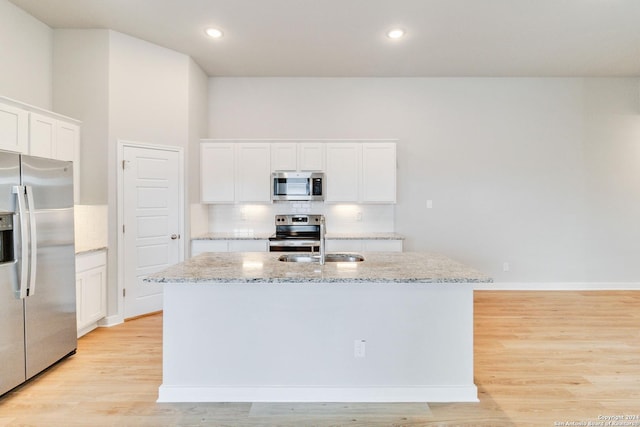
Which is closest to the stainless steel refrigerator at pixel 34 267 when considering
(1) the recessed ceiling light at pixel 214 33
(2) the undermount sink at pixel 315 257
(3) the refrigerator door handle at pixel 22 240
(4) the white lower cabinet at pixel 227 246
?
(3) the refrigerator door handle at pixel 22 240

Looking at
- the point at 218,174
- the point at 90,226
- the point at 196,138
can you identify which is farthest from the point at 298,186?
the point at 90,226

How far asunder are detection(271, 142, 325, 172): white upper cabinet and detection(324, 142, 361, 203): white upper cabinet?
13 cm

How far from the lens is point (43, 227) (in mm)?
2584

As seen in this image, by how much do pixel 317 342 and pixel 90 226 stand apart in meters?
2.90

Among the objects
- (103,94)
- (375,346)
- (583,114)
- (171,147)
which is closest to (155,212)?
(171,147)

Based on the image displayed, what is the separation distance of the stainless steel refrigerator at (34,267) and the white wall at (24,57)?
126 centimetres

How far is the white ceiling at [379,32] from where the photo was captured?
130 inches

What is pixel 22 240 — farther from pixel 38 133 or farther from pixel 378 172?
pixel 378 172

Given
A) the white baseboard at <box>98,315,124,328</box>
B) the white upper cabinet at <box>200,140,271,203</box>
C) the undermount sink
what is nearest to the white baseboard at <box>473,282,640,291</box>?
the undermount sink

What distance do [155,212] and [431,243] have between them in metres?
3.90

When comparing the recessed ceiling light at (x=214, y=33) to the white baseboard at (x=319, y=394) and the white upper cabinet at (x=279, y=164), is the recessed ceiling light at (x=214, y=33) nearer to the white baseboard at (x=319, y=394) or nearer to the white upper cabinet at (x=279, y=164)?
the white upper cabinet at (x=279, y=164)

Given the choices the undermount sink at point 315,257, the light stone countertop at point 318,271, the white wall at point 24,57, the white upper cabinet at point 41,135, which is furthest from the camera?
the white wall at point 24,57

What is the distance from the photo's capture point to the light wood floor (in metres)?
2.10

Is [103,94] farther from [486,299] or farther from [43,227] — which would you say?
[486,299]
